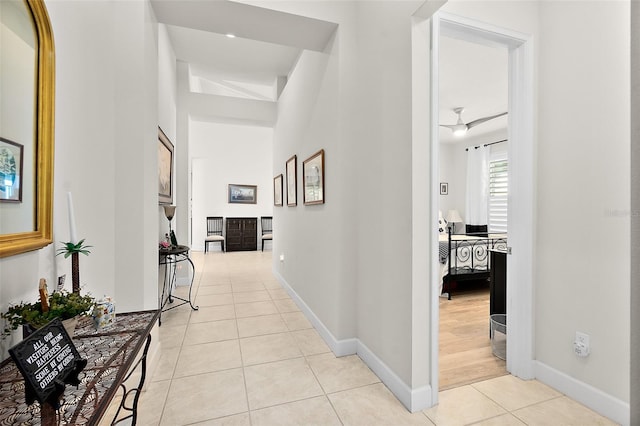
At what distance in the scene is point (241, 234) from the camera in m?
8.46

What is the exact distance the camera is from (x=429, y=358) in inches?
70.5

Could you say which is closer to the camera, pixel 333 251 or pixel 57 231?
pixel 57 231

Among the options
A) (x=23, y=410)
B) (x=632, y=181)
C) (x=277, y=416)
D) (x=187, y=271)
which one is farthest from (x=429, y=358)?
(x=187, y=271)

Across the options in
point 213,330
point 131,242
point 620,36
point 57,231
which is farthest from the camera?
point 213,330

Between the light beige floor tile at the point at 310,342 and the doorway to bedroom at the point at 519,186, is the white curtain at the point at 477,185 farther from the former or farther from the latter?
the light beige floor tile at the point at 310,342

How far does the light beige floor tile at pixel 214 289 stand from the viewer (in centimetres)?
423

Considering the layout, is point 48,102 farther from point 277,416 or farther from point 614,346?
point 614,346

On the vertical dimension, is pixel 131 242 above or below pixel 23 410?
above

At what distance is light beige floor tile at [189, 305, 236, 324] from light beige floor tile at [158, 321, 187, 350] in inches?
7.8

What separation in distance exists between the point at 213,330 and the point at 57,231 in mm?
1837

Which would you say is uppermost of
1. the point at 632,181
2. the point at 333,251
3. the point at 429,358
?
the point at 632,181

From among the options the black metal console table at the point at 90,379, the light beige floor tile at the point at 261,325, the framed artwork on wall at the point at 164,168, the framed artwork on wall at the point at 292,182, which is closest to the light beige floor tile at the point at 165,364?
the light beige floor tile at the point at 261,325

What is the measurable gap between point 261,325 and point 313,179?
1.55 meters

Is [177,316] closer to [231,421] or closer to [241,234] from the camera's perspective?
[231,421]
